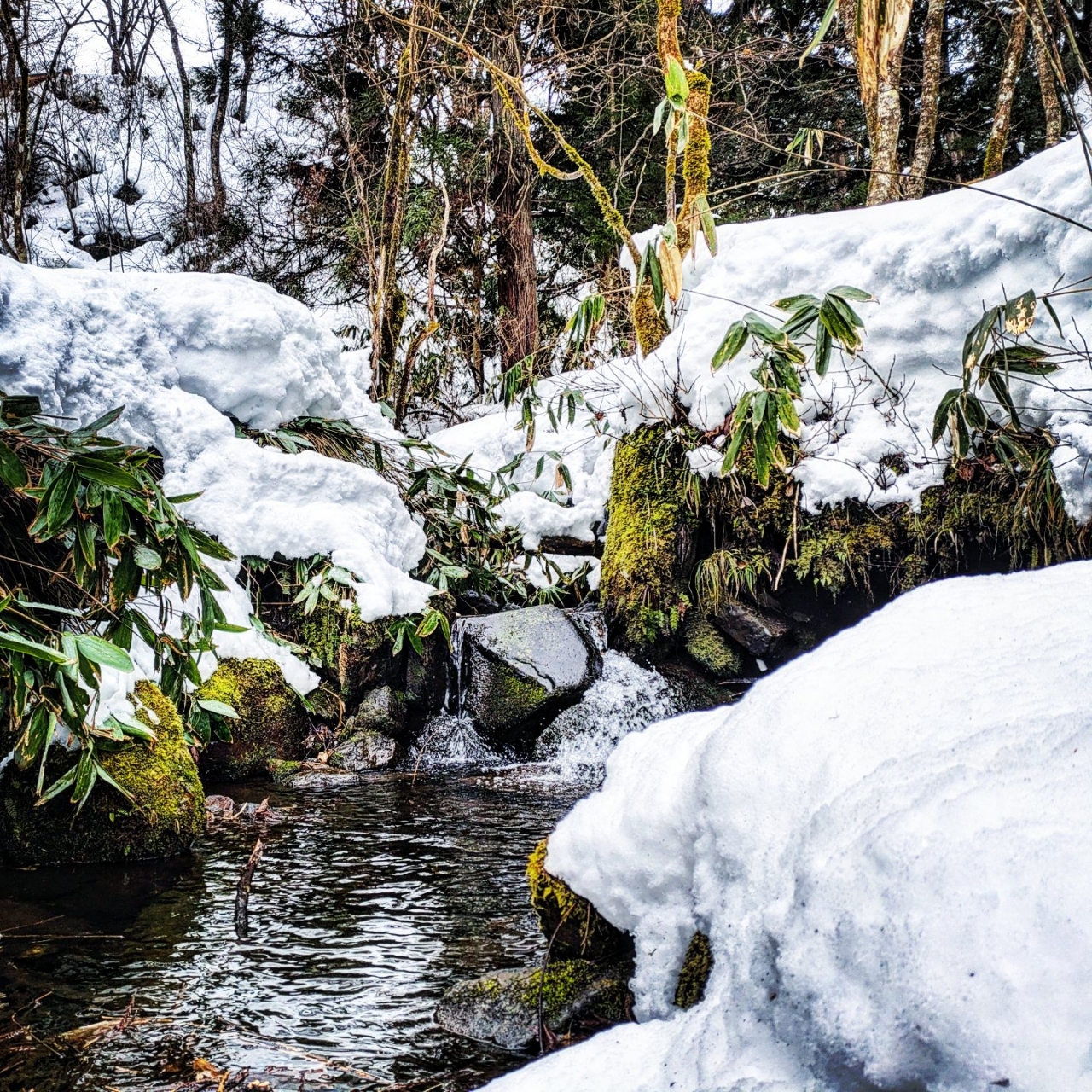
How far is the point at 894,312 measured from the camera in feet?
15.5

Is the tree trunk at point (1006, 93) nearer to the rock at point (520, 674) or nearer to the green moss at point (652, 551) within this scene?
the green moss at point (652, 551)

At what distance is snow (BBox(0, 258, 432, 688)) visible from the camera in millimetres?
4219

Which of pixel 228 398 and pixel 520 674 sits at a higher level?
pixel 228 398

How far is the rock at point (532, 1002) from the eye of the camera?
1.68m

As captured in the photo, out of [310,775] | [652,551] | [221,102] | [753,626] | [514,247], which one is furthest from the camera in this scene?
[221,102]

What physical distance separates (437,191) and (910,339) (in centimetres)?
594

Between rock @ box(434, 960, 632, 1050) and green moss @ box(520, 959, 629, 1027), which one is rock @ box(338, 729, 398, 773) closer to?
rock @ box(434, 960, 632, 1050)

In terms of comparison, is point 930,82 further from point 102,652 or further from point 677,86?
point 102,652

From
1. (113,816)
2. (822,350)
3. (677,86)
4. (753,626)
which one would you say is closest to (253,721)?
(113,816)

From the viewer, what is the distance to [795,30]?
9414mm

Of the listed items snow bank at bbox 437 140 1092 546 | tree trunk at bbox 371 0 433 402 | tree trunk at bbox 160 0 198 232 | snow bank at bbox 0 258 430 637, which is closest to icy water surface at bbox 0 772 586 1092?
snow bank at bbox 0 258 430 637

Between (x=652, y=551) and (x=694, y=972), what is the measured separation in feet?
13.7

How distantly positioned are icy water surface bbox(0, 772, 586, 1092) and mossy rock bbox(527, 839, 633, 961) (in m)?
0.26

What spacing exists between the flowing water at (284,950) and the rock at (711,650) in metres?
1.79
